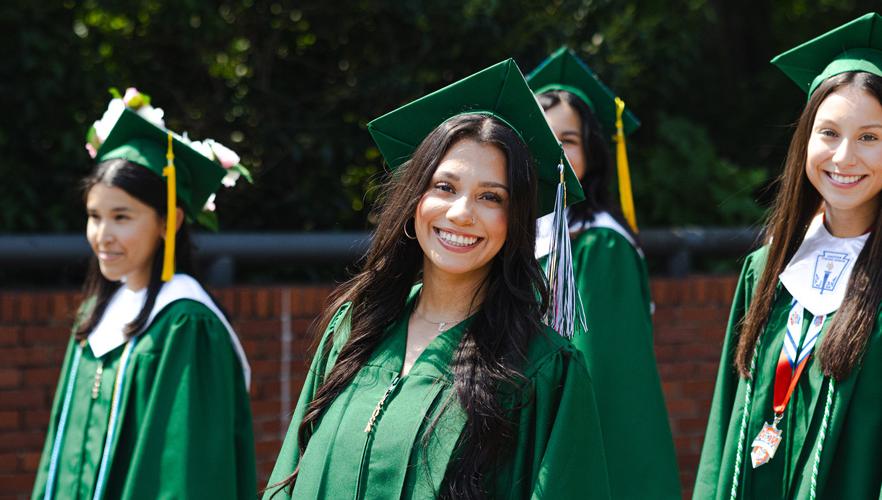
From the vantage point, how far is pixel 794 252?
3.51 meters

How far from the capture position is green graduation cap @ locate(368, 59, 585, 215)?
2.94 m

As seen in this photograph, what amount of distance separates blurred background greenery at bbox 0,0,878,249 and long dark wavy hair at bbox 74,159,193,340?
1822mm

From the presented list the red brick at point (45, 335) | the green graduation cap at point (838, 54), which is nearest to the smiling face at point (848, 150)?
the green graduation cap at point (838, 54)

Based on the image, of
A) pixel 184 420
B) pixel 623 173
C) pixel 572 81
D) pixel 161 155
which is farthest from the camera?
pixel 623 173

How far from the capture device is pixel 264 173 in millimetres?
6523

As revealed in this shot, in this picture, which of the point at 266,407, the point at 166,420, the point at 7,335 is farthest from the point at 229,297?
the point at 166,420

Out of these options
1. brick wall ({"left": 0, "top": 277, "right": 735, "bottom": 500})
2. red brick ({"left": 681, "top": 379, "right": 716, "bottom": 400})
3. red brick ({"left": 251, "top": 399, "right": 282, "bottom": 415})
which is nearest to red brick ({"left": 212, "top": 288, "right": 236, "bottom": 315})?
brick wall ({"left": 0, "top": 277, "right": 735, "bottom": 500})

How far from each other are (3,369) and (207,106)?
183 centimetres

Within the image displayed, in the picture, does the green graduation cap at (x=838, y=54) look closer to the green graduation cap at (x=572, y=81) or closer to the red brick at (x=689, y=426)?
the green graduation cap at (x=572, y=81)

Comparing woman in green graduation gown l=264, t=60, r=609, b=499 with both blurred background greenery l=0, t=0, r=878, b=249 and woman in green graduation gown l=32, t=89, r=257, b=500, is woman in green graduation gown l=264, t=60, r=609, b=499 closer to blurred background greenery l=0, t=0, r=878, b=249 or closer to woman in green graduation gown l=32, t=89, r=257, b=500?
woman in green graduation gown l=32, t=89, r=257, b=500

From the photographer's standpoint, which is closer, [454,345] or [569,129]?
[454,345]

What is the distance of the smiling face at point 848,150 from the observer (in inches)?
129

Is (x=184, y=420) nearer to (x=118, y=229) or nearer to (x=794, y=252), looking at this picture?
(x=118, y=229)

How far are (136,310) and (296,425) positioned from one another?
1426 millimetres
